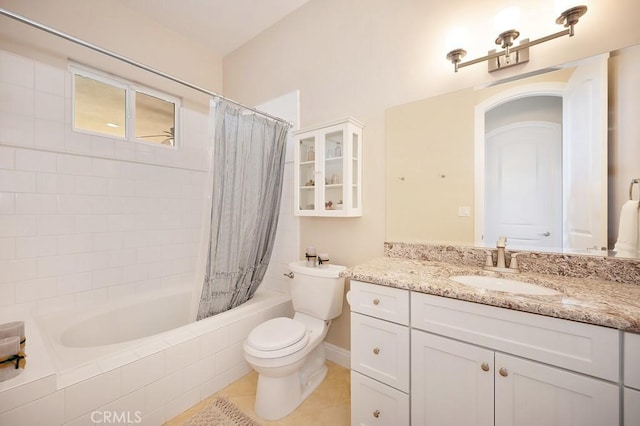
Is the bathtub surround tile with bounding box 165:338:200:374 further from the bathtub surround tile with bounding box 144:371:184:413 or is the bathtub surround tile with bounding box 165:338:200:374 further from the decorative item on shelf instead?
the decorative item on shelf

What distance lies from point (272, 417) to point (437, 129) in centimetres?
196

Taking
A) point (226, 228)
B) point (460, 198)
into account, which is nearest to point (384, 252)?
point (460, 198)

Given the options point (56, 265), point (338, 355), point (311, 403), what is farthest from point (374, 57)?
point (56, 265)

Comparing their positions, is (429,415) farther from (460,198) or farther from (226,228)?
(226,228)

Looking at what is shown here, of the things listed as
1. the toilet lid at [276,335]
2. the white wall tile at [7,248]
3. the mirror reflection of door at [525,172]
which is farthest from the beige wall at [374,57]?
the white wall tile at [7,248]

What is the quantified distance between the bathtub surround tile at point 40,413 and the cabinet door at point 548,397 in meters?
1.76

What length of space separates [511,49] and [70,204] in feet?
9.61

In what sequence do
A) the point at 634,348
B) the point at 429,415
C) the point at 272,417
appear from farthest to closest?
the point at 272,417, the point at 429,415, the point at 634,348

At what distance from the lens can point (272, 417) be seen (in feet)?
4.84

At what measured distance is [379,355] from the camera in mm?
1214

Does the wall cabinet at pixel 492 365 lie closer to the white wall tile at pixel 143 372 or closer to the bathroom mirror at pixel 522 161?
the bathroom mirror at pixel 522 161

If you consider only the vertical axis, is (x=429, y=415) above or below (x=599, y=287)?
below

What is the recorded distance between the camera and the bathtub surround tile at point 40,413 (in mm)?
985

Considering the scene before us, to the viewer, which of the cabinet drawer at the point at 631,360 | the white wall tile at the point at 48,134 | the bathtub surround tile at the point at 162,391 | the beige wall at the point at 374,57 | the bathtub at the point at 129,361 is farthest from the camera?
the white wall tile at the point at 48,134
